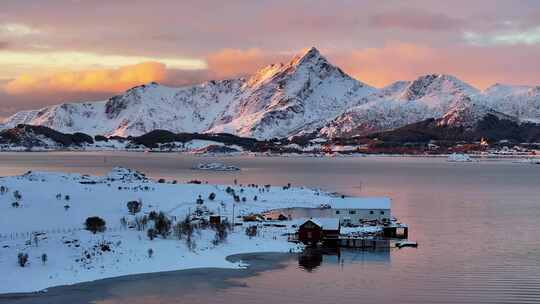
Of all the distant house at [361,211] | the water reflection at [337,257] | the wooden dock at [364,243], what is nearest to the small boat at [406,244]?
the wooden dock at [364,243]

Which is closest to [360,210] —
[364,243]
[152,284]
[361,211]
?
[361,211]

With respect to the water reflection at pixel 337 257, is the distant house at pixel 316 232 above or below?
above

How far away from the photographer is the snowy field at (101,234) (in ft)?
137

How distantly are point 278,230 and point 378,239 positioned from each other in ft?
26.3

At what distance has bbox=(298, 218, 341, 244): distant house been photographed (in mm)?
55125

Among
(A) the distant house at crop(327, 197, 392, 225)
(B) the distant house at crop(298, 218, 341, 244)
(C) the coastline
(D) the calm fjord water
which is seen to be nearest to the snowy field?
(C) the coastline

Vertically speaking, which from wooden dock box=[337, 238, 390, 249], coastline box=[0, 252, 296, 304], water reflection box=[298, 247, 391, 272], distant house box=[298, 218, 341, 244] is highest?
distant house box=[298, 218, 341, 244]

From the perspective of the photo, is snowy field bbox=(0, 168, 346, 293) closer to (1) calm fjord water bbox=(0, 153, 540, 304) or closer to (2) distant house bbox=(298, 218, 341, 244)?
(2) distant house bbox=(298, 218, 341, 244)

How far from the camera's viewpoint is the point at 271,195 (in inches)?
3538

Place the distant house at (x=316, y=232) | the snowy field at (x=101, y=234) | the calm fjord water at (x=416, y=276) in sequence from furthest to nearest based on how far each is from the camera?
the distant house at (x=316, y=232), the snowy field at (x=101, y=234), the calm fjord water at (x=416, y=276)

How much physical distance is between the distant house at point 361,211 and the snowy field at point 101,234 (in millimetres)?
7902

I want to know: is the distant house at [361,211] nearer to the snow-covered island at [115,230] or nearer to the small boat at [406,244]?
the snow-covered island at [115,230]

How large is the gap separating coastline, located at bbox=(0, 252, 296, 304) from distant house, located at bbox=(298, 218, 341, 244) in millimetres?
7672

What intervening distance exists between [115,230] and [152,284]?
12.2 meters
